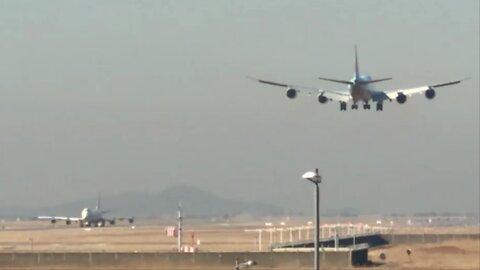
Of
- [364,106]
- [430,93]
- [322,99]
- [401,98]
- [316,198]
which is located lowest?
[316,198]

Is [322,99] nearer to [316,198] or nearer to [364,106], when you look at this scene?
[364,106]

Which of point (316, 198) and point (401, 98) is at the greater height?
point (401, 98)

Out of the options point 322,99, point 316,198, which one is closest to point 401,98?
point 322,99

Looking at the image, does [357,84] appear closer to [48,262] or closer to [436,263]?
[436,263]

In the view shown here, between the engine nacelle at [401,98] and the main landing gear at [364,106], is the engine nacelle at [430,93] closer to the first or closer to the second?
the engine nacelle at [401,98]

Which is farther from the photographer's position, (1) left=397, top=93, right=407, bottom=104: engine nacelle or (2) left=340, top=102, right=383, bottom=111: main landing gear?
(1) left=397, top=93, right=407, bottom=104: engine nacelle

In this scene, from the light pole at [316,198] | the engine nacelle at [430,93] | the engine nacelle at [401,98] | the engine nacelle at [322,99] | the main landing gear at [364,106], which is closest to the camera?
the light pole at [316,198]

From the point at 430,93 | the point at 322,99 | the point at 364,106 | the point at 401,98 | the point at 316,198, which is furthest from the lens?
the point at 430,93

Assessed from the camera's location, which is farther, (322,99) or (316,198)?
(322,99)

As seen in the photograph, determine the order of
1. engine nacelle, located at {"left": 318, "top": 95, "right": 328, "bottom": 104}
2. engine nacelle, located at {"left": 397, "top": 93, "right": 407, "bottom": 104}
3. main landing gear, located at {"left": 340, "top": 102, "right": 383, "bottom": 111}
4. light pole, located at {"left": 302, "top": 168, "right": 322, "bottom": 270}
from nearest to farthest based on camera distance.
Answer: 1. light pole, located at {"left": 302, "top": 168, "right": 322, "bottom": 270}
2. main landing gear, located at {"left": 340, "top": 102, "right": 383, "bottom": 111}
3. engine nacelle, located at {"left": 397, "top": 93, "right": 407, "bottom": 104}
4. engine nacelle, located at {"left": 318, "top": 95, "right": 328, "bottom": 104}

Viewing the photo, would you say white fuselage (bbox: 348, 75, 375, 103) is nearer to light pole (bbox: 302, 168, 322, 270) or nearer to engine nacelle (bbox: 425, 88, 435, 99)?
engine nacelle (bbox: 425, 88, 435, 99)

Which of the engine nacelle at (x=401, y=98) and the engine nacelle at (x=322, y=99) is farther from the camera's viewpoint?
the engine nacelle at (x=322, y=99)

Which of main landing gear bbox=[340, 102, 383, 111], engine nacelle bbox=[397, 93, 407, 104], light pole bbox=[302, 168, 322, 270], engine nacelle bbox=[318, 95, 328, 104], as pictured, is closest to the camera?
light pole bbox=[302, 168, 322, 270]

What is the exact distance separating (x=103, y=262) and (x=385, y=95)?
111 feet
